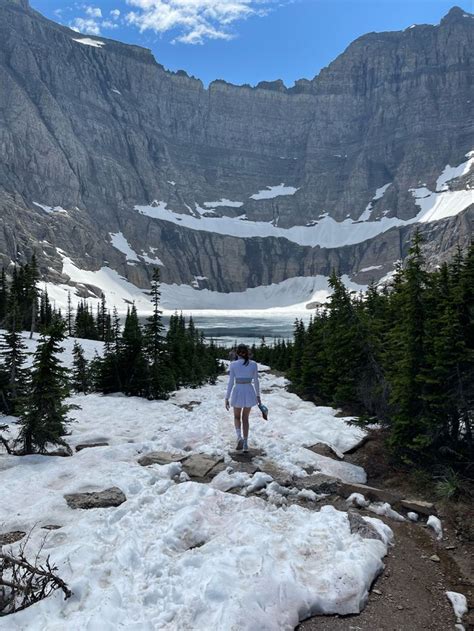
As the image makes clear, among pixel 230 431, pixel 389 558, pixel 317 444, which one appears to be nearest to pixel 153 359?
pixel 230 431

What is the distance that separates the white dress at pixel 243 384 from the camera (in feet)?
33.9

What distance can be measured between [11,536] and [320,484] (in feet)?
17.8

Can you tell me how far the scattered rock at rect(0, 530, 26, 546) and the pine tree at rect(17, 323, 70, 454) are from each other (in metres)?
4.15

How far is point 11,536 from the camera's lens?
19.6 feet

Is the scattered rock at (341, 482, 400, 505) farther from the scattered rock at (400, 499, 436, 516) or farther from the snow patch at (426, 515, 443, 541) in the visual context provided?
the snow patch at (426, 515, 443, 541)

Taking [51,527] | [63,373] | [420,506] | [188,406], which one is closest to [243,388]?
[420,506]

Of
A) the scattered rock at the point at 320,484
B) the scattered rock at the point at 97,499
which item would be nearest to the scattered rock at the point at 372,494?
the scattered rock at the point at 320,484

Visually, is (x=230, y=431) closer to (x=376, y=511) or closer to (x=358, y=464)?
(x=358, y=464)

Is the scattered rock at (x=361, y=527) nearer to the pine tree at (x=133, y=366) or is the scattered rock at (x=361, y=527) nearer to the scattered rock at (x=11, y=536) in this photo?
the scattered rock at (x=11, y=536)

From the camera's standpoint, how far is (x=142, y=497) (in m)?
7.11

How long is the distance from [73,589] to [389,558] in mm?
4244

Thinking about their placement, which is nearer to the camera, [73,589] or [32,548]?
[73,589]

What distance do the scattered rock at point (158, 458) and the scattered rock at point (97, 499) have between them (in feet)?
6.50

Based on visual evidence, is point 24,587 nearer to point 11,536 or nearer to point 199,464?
point 11,536
